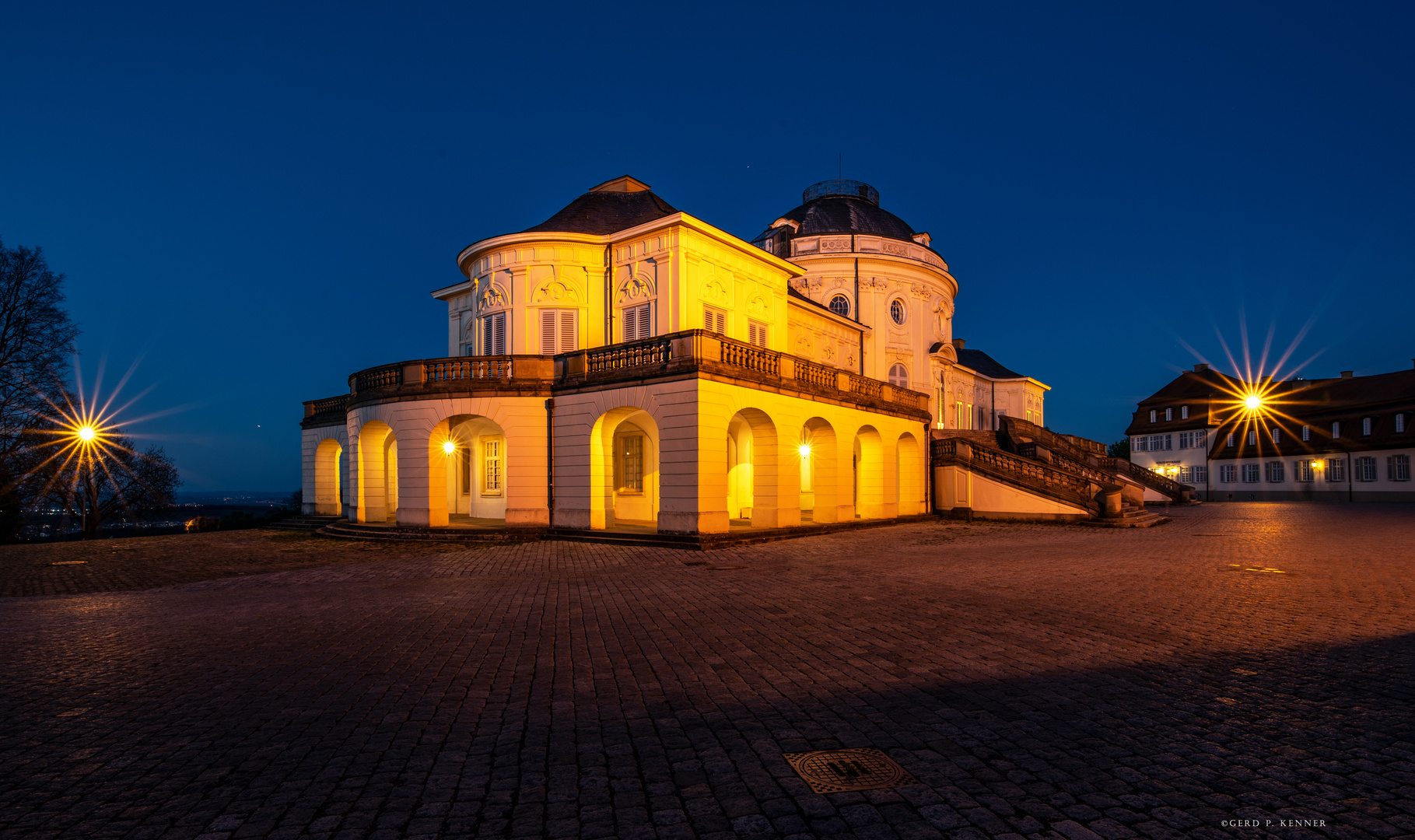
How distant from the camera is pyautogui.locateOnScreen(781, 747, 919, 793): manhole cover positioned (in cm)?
384

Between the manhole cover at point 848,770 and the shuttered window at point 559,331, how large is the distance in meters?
21.3

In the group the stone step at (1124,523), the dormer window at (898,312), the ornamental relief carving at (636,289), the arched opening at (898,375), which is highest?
the dormer window at (898,312)

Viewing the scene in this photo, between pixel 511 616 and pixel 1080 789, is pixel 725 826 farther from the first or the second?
pixel 511 616

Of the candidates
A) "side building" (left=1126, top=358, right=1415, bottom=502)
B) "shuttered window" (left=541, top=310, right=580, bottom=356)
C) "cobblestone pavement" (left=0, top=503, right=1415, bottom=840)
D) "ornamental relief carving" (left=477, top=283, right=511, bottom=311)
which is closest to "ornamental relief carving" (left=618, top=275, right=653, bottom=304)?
"shuttered window" (left=541, top=310, right=580, bottom=356)

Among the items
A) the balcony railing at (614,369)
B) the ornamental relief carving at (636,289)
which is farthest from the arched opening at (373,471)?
the ornamental relief carving at (636,289)

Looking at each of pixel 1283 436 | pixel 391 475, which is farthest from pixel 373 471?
pixel 1283 436

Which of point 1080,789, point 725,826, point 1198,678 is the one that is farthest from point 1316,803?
point 725,826

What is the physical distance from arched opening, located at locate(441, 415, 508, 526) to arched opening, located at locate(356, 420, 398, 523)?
2.20 meters

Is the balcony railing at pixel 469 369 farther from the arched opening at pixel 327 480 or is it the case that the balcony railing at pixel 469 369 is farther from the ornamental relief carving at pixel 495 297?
the arched opening at pixel 327 480

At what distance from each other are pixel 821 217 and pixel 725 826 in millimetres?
39837

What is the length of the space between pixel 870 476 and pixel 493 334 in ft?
49.9

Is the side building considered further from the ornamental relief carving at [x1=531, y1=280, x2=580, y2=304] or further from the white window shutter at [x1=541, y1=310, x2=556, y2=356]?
the white window shutter at [x1=541, y1=310, x2=556, y2=356]

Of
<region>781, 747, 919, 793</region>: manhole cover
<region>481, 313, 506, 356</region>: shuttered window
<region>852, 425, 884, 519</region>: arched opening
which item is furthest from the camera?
<region>852, 425, 884, 519</region>: arched opening

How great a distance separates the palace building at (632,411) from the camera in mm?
18891
